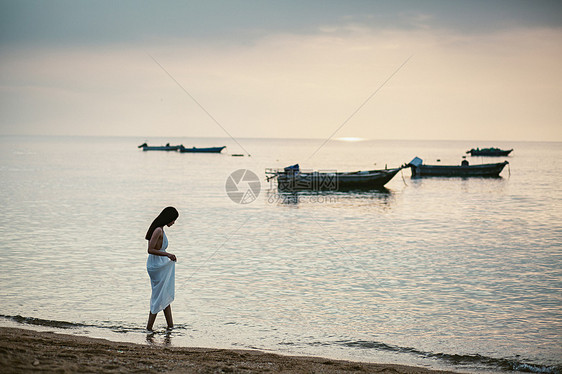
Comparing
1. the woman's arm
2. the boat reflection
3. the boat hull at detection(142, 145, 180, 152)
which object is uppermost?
the boat hull at detection(142, 145, 180, 152)

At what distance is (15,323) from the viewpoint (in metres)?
10.1

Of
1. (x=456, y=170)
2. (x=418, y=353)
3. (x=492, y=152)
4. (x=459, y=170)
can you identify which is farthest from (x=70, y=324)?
(x=492, y=152)

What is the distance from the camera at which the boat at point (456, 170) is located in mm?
65000

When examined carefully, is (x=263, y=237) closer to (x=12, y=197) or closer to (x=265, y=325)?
(x=265, y=325)

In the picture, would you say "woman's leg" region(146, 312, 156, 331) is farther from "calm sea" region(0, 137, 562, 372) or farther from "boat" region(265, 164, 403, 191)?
"boat" region(265, 164, 403, 191)

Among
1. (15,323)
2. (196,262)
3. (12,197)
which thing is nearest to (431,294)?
(196,262)

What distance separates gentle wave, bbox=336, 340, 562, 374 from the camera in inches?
340

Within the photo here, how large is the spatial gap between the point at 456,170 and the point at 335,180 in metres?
25.7

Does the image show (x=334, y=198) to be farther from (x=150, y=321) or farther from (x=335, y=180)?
(x=150, y=321)

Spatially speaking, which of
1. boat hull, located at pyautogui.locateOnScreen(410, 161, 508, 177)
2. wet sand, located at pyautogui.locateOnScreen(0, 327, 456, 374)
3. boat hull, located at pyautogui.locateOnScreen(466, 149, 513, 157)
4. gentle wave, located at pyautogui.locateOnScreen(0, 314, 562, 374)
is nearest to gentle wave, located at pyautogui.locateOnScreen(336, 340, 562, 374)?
gentle wave, located at pyautogui.locateOnScreen(0, 314, 562, 374)

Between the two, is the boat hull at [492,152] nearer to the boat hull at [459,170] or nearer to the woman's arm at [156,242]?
the boat hull at [459,170]

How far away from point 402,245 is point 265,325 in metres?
11.6

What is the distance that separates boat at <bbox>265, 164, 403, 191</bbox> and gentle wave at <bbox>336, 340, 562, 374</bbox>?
34.6 metres

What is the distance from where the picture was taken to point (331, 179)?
44.9 metres
